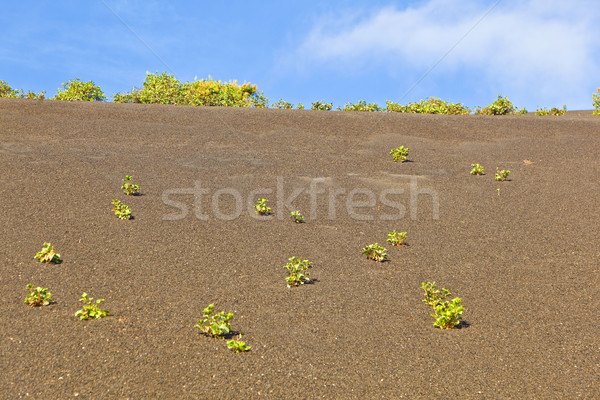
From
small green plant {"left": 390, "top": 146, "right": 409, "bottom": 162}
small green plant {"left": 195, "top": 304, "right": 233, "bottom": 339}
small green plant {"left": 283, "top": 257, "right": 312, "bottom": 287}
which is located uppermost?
small green plant {"left": 390, "top": 146, "right": 409, "bottom": 162}

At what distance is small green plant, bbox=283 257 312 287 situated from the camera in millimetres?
7480

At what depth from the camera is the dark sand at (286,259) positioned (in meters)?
5.30

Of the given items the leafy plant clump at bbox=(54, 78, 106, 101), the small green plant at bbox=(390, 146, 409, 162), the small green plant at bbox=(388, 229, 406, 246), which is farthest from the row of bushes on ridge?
the small green plant at bbox=(388, 229, 406, 246)

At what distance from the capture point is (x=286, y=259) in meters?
8.42

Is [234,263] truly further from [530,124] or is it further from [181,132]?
[530,124]

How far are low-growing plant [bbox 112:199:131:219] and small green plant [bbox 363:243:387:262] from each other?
469 centimetres

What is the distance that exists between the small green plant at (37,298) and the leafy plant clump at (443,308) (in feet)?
17.0

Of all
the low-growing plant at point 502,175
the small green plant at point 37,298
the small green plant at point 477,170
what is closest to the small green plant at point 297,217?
the small green plant at point 37,298

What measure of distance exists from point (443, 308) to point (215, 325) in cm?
307

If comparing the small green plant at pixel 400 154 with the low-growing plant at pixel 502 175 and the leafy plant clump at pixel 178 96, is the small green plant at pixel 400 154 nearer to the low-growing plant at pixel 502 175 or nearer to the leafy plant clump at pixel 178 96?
the low-growing plant at pixel 502 175

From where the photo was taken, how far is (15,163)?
12148 mm

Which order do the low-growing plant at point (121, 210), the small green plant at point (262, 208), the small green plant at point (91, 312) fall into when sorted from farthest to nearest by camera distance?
1. the small green plant at point (262, 208)
2. the low-growing plant at point (121, 210)
3. the small green plant at point (91, 312)

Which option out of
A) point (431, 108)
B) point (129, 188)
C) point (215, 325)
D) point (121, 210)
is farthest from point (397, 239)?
point (431, 108)

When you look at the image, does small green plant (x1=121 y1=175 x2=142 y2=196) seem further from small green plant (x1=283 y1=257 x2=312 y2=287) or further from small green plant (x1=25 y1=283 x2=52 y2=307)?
small green plant (x1=283 y1=257 x2=312 y2=287)
